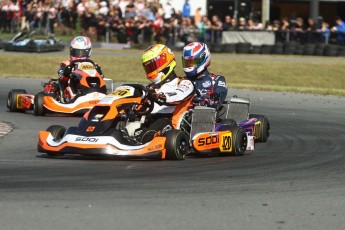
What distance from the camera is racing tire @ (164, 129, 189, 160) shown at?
9.88m

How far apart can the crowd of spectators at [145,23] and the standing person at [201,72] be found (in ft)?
59.4

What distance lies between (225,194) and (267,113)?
8567 millimetres

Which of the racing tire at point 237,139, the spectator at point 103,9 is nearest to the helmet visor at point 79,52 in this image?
the racing tire at point 237,139

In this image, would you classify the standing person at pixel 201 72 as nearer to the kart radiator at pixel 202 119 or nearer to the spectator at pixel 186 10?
the kart radiator at pixel 202 119

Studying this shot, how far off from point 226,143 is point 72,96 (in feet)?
18.1

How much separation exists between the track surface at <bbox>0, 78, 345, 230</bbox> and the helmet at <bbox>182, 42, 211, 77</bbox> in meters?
1.21

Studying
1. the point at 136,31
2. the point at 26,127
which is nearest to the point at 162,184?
the point at 26,127

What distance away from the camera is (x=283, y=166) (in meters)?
9.75

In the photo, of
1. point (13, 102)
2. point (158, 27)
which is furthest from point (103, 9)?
point (13, 102)

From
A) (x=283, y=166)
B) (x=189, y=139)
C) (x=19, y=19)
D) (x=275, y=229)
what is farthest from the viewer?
(x=19, y=19)

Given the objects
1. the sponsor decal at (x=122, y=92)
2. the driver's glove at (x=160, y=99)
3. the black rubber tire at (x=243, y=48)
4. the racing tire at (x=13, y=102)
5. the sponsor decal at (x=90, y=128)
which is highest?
the sponsor decal at (x=122, y=92)

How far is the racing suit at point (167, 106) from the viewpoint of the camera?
34.0ft

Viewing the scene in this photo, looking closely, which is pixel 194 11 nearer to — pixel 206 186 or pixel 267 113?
pixel 267 113

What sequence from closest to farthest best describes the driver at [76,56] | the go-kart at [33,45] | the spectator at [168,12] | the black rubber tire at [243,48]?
the driver at [76,56]
the go-kart at [33,45]
the black rubber tire at [243,48]
the spectator at [168,12]
